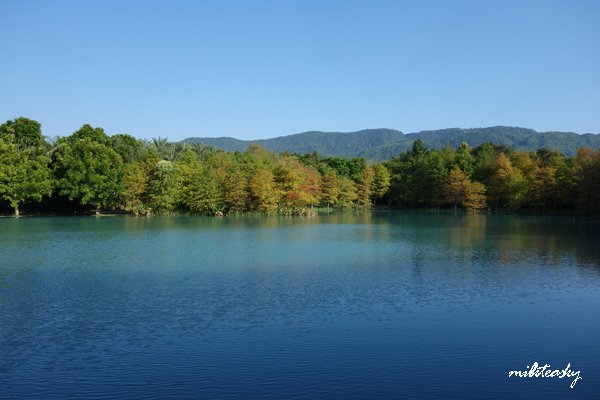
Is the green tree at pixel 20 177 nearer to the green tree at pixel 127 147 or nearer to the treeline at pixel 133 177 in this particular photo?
the treeline at pixel 133 177

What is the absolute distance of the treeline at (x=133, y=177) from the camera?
55531mm

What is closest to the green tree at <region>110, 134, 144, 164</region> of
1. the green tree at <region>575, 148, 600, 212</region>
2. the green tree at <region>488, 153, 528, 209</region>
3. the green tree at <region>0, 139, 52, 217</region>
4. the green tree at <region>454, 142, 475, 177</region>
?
the green tree at <region>0, 139, 52, 217</region>

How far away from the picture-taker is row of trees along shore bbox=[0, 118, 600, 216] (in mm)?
56125

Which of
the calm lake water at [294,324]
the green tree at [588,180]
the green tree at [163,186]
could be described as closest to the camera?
the calm lake water at [294,324]

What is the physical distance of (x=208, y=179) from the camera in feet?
195

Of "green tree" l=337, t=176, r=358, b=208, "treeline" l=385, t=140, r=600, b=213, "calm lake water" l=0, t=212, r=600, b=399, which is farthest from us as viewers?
"green tree" l=337, t=176, r=358, b=208

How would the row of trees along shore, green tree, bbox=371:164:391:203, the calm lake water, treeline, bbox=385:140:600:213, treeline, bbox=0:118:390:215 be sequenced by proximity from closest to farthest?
the calm lake water < treeline, bbox=0:118:390:215 < the row of trees along shore < treeline, bbox=385:140:600:213 < green tree, bbox=371:164:391:203

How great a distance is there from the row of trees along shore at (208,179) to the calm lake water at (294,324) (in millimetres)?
31044

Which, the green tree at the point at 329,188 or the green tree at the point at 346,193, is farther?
the green tree at the point at 346,193

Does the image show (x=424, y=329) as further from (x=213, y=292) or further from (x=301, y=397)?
(x=213, y=292)

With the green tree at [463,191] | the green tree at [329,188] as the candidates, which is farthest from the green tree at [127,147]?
the green tree at [463,191]

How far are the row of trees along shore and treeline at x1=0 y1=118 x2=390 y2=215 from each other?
11 centimetres

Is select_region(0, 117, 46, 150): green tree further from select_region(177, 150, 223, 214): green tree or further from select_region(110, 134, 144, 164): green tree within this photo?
select_region(177, 150, 223, 214): green tree

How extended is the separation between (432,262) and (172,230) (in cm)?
2213
